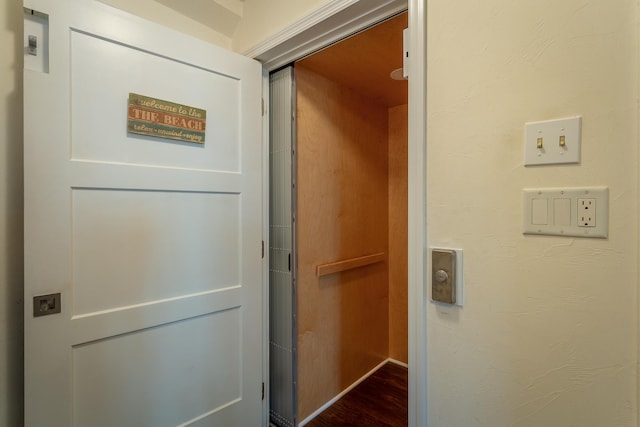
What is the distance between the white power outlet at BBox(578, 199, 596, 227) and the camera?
0.64 metres

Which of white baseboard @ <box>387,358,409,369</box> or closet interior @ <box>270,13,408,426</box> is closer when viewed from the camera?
closet interior @ <box>270,13,408,426</box>

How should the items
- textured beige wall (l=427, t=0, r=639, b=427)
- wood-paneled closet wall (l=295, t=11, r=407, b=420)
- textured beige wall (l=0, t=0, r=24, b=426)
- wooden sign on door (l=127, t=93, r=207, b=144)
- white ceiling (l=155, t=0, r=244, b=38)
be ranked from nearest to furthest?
textured beige wall (l=427, t=0, r=639, b=427)
textured beige wall (l=0, t=0, r=24, b=426)
wooden sign on door (l=127, t=93, r=207, b=144)
white ceiling (l=155, t=0, r=244, b=38)
wood-paneled closet wall (l=295, t=11, r=407, b=420)

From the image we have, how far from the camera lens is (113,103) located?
104cm

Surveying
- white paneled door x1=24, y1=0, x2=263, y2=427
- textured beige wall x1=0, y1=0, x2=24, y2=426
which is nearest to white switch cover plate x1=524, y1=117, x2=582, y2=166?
white paneled door x1=24, y1=0, x2=263, y2=427

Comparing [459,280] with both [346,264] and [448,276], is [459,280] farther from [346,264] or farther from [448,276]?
[346,264]

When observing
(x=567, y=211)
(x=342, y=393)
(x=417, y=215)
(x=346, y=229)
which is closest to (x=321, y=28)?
(x=417, y=215)

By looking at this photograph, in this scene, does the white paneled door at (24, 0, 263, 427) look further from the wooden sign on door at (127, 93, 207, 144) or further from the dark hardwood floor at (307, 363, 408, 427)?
the dark hardwood floor at (307, 363, 408, 427)

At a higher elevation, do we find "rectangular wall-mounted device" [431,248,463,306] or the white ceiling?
the white ceiling

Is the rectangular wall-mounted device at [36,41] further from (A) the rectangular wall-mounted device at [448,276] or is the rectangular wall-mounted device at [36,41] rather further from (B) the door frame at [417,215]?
(A) the rectangular wall-mounted device at [448,276]

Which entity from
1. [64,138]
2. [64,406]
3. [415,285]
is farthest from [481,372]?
[64,138]

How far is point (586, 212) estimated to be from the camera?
642mm

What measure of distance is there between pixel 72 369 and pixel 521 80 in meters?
1.62

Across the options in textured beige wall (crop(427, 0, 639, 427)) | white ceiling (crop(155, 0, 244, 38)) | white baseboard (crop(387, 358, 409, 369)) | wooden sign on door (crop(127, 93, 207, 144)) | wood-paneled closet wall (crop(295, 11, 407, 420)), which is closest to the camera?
textured beige wall (crop(427, 0, 639, 427))

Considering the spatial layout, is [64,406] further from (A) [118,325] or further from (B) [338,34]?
(B) [338,34]
